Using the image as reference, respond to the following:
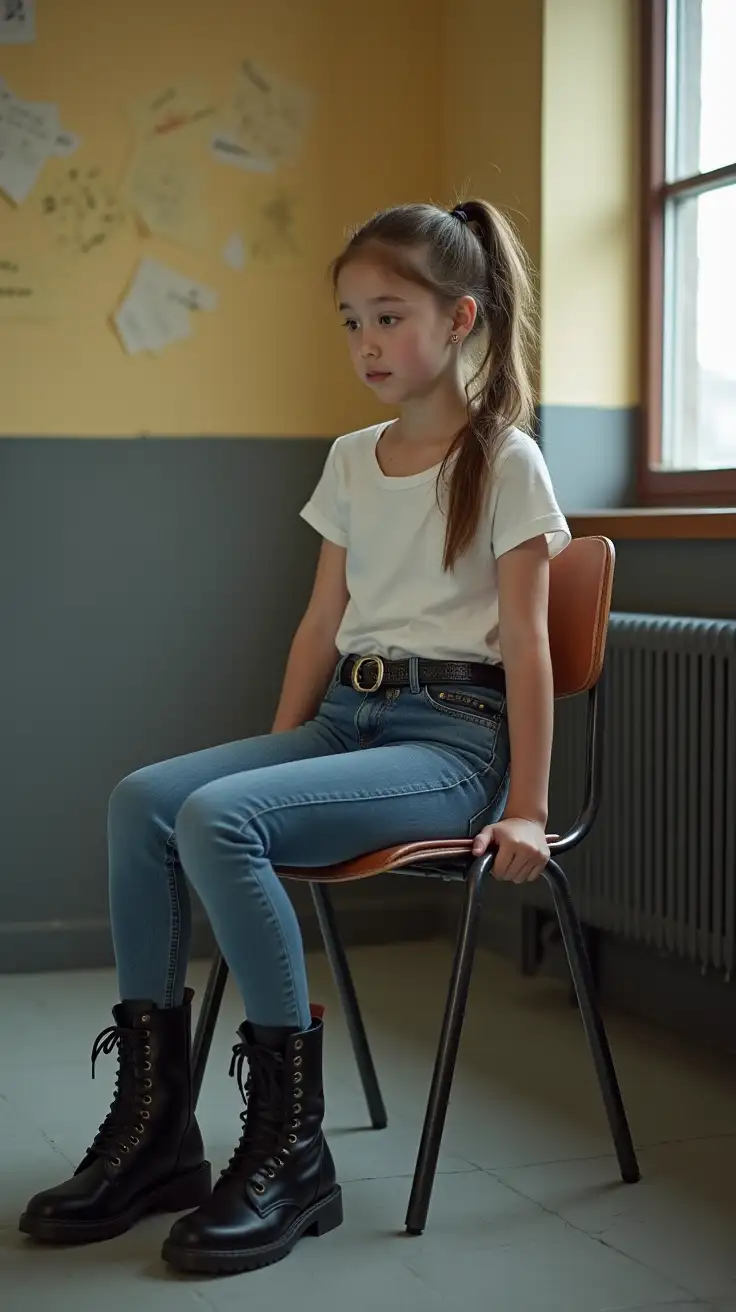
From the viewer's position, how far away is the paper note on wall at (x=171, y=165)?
2.74m

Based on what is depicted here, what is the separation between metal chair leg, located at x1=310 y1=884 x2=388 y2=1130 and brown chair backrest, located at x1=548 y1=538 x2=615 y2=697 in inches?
14.5

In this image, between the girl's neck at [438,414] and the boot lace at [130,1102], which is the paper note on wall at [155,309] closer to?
the girl's neck at [438,414]

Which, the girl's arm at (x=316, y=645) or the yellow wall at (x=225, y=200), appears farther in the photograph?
the yellow wall at (x=225, y=200)

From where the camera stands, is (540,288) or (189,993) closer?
(189,993)

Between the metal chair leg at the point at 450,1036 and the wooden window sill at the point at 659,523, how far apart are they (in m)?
0.85

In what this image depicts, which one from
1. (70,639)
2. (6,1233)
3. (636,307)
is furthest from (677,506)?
(6,1233)

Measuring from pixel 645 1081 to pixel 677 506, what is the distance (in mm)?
940

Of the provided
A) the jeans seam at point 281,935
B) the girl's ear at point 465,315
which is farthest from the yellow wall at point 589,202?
the jeans seam at point 281,935

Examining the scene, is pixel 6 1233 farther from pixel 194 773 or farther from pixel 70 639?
pixel 70 639

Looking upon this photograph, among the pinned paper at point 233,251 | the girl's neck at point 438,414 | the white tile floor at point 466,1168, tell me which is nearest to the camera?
the white tile floor at point 466,1168

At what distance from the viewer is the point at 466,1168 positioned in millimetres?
1789

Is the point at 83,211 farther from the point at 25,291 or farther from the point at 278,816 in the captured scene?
the point at 278,816

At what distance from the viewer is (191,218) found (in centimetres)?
278

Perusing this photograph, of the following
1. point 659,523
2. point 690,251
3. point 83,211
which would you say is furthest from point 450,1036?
point 83,211
